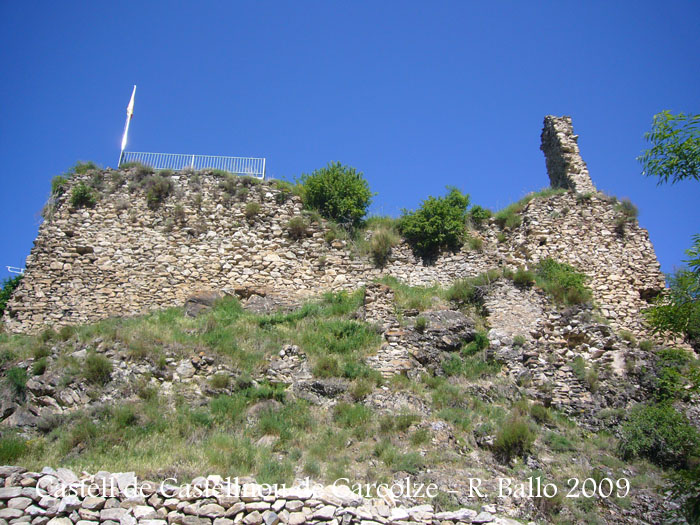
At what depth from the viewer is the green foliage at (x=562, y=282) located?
560 inches

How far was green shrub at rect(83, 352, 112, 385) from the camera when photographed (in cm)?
1057

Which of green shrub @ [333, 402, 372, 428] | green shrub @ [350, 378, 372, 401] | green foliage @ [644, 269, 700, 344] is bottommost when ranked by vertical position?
green shrub @ [333, 402, 372, 428]

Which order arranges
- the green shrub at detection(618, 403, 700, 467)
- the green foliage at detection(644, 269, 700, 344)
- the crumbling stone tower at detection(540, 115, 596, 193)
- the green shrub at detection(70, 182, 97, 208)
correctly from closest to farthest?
the green foliage at detection(644, 269, 700, 344) → the green shrub at detection(618, 403, 700, 467) → the green shrub at detection(70, 182, 97, 208) → the crumbling stone tower at detection(540, 115, 596, 193)

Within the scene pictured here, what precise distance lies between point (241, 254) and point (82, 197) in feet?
17.3

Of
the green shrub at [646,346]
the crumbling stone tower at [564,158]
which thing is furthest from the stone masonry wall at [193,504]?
the crumbling stone tower at [564,158]

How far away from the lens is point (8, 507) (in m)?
7.20

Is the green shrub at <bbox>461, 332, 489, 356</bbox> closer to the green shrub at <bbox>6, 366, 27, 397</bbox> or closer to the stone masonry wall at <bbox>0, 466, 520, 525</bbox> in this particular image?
the stone masonry wall at <bbox>0, 466, 520, 525</bbox>

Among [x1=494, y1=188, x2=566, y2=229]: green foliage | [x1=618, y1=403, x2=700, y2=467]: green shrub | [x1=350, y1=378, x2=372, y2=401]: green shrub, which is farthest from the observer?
[x1=494, y1=188, x2=566, y2=229]: green foliage

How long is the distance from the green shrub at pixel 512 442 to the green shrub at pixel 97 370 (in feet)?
25.0

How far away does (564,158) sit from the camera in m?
18.0

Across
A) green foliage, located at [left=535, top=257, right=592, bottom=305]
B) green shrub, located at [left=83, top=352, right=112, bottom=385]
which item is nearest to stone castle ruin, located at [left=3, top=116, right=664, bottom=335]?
green foliage, located at [left=535, top=257, right=592, bottom=305]

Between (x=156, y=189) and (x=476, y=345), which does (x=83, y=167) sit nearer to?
(x=156, y=189)

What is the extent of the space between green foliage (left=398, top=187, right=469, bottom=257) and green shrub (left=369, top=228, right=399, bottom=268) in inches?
21.7

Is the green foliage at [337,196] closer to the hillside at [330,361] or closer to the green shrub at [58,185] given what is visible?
the hillside at [330,361]
